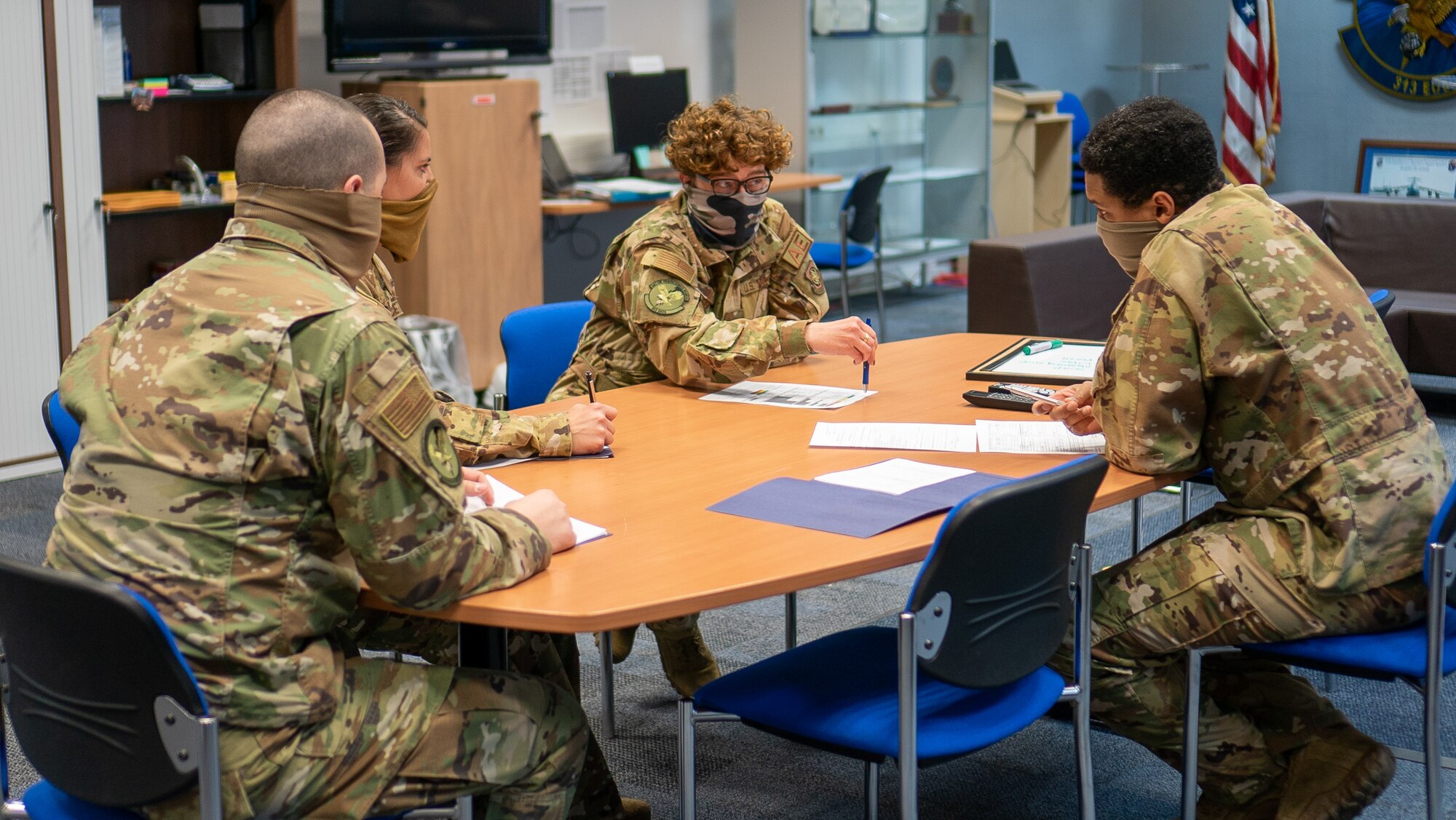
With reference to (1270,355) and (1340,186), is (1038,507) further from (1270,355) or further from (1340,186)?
(1340,186)

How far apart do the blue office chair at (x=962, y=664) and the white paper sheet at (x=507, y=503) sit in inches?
9.9

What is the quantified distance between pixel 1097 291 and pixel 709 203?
2.74 m

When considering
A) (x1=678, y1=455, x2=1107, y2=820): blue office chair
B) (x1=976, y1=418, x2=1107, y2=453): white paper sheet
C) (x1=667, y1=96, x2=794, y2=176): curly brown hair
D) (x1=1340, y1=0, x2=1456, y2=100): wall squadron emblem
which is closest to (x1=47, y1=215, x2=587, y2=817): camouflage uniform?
(x1=678, y1=455, x2=1107, y2=820): blue office chair

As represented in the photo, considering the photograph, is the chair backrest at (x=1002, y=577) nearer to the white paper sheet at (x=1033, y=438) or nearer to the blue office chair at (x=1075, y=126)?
the white paper sheet at (x=1033, y=438)

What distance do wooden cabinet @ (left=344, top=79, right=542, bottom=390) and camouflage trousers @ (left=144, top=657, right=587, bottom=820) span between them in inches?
144

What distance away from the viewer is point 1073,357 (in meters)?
2.98

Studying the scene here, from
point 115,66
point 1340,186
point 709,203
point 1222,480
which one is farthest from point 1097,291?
point 1340,186

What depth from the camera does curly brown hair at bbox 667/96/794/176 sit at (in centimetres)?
275

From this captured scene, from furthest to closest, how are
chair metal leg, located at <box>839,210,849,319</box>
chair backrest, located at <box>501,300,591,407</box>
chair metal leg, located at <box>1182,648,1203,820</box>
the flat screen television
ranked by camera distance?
chair metal leg, located at <box>839,210,849,319</box>
the flat screen television
chair backrest, located at <box>501,300,591,407</box>
chair metal leg, located at <box>1182,648,1203,820</box>

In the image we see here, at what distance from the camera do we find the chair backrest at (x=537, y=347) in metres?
3.10

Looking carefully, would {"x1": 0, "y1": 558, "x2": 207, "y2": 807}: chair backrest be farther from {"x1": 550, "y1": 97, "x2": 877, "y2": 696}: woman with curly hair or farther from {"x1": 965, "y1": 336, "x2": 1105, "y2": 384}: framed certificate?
{"x1": 965, "y1": 336, "x2": 1105, "y2": 384}: framed certificate

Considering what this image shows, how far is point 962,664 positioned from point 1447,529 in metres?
0.75

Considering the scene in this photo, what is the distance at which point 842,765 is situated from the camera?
2.73m

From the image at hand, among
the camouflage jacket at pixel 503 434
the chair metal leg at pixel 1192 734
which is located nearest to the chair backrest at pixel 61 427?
the camouflage jacket at pixel 503 434
